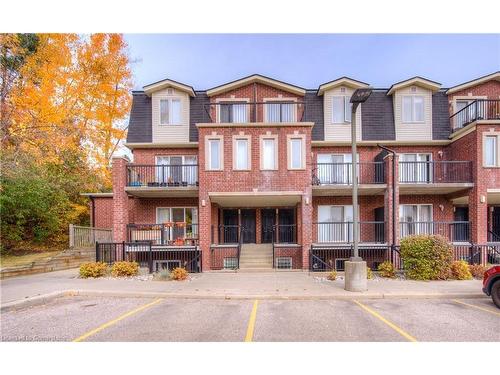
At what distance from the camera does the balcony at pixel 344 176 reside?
1434cm

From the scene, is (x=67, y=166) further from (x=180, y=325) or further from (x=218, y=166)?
(x=180, y=325)

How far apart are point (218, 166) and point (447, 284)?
1007 cm

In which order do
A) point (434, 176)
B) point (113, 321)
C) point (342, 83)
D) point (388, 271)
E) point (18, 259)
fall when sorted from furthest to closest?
1. point (342, 83)
2. point (434, 176)
3. point (18, 259)
4. point (388, 271)
5. point (113, 321)

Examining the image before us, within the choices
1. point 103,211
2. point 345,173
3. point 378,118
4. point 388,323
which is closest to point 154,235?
point 103,211

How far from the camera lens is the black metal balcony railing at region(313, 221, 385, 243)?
14578 millimetres

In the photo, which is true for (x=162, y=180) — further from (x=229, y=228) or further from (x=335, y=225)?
(x=335, y=225)

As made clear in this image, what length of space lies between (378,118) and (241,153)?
26.5 feet

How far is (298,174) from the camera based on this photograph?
13445 mm

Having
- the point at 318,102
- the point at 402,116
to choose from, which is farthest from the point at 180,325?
the point at 402,116

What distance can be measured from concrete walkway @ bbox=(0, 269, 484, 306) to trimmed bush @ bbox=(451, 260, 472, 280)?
1.08ft

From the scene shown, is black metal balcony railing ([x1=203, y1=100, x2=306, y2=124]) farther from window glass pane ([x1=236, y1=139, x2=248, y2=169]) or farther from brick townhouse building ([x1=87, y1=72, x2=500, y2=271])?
window glass pane ([x1=236, y1=139, x2=248, y2=169])

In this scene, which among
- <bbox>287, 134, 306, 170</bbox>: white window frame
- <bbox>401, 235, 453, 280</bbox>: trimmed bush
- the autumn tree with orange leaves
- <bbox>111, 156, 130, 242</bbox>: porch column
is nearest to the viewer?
<bbox>401, 235, 453, 280</bbox>: trimmed bush

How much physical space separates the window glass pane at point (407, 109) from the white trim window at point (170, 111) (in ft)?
40.6

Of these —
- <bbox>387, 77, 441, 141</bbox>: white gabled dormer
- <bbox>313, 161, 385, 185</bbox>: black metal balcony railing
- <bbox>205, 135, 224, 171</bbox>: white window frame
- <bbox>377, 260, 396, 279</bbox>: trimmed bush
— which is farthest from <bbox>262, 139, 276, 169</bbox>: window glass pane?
<bbox>387, 77, 441, 141</bbox>: white gabled dormer
